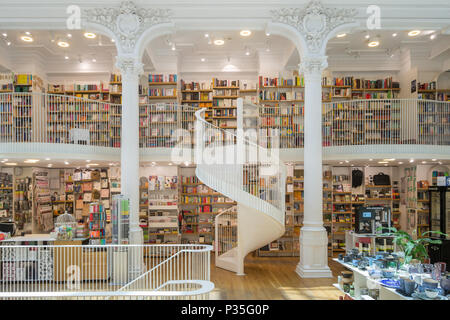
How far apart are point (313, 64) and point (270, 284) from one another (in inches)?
205

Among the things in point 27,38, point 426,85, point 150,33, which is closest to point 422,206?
point 426,85

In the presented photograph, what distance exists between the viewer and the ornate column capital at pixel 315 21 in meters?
8.52

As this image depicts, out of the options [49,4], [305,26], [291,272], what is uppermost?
[49,4]

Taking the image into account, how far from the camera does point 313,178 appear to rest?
8484 millimetres

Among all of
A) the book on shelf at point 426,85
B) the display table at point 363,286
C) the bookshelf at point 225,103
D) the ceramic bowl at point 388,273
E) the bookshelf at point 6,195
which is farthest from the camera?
the bookshelf at point 225,103

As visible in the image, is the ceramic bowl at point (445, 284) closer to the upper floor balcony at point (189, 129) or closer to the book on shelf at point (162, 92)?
the upper floor balcony at point (189, 129)

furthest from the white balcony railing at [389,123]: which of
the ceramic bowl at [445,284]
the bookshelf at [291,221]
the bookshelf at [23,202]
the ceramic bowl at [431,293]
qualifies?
the bookshelf at [23,202]

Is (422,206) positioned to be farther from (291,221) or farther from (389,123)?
(291,221)

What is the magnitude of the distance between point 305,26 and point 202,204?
6.32 m

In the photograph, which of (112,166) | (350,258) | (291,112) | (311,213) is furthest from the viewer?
(112,166)
